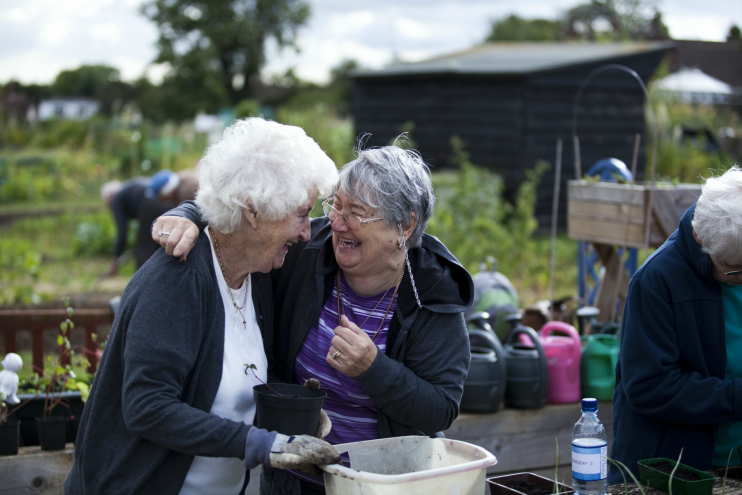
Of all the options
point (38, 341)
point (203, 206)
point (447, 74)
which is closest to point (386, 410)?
point (203, 206)

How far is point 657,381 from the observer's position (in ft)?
6.68

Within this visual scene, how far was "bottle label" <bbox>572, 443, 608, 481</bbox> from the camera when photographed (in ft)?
5.96

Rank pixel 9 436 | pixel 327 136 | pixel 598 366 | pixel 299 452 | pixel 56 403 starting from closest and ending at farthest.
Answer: pixel 299 452 < pixel 9 436 < pixel 56 403 < pixel 598 366 < pixel 327 136

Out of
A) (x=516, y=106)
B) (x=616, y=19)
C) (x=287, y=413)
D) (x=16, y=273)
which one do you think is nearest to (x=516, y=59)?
(x=516, y=106)

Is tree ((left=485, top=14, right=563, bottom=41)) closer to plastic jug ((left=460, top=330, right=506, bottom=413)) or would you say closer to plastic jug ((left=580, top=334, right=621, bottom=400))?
plastic jug ((left=580, top=334, right=621, bottom=400))

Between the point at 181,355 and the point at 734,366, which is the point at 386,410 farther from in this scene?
the point at 734,366

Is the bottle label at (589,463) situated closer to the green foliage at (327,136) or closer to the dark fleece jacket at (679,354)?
the dark fleece jacket at (679,354)

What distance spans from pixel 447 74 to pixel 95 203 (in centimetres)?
805

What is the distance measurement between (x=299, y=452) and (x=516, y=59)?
10845mm

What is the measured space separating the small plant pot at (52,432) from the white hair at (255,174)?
1.44 meters

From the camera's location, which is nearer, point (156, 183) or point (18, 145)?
point (156, 183)

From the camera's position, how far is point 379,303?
2080 mm

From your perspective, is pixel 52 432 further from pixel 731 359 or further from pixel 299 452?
pixel 731 359

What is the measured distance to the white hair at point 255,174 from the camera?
5.54 feet
